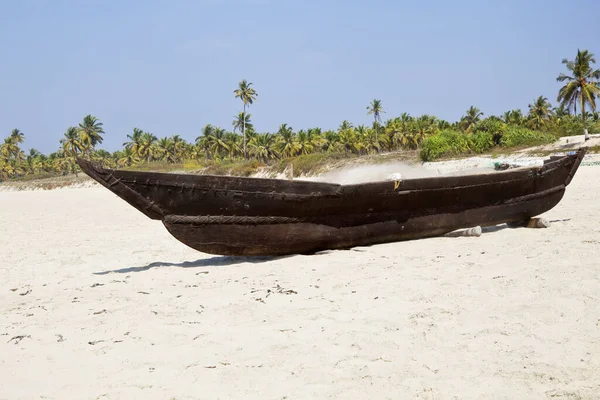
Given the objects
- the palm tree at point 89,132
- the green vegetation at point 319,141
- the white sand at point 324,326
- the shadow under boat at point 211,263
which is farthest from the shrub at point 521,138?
the palm tree at point 89,132

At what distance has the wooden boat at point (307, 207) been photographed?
464 cm

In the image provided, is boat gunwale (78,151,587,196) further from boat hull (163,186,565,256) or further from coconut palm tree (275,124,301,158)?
coconut palm tree (275,124,301,158)

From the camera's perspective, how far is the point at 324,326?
3.08 m

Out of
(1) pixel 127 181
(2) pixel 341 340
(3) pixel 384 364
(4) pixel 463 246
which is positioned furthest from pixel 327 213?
(3) pixel 384 364

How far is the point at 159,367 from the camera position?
256 cm

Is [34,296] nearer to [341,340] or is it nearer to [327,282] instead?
[327,282]

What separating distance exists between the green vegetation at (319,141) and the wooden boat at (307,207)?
2373 cm

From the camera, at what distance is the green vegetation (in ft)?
103

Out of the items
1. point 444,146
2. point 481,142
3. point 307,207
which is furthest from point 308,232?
point 481,142

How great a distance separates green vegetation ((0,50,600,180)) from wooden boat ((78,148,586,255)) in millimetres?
23733

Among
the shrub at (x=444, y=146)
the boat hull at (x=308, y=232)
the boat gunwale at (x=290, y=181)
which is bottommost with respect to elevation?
the boat hull at (x=308, y=232)

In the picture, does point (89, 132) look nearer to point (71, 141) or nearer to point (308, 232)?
point (71, 141)

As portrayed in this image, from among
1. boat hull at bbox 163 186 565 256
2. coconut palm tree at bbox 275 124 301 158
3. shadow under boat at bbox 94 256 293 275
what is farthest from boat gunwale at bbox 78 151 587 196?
coconut palm tree at bbox 275 124 301 158

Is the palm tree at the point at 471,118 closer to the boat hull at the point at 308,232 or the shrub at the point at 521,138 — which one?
the shrub at the point at 521,138
